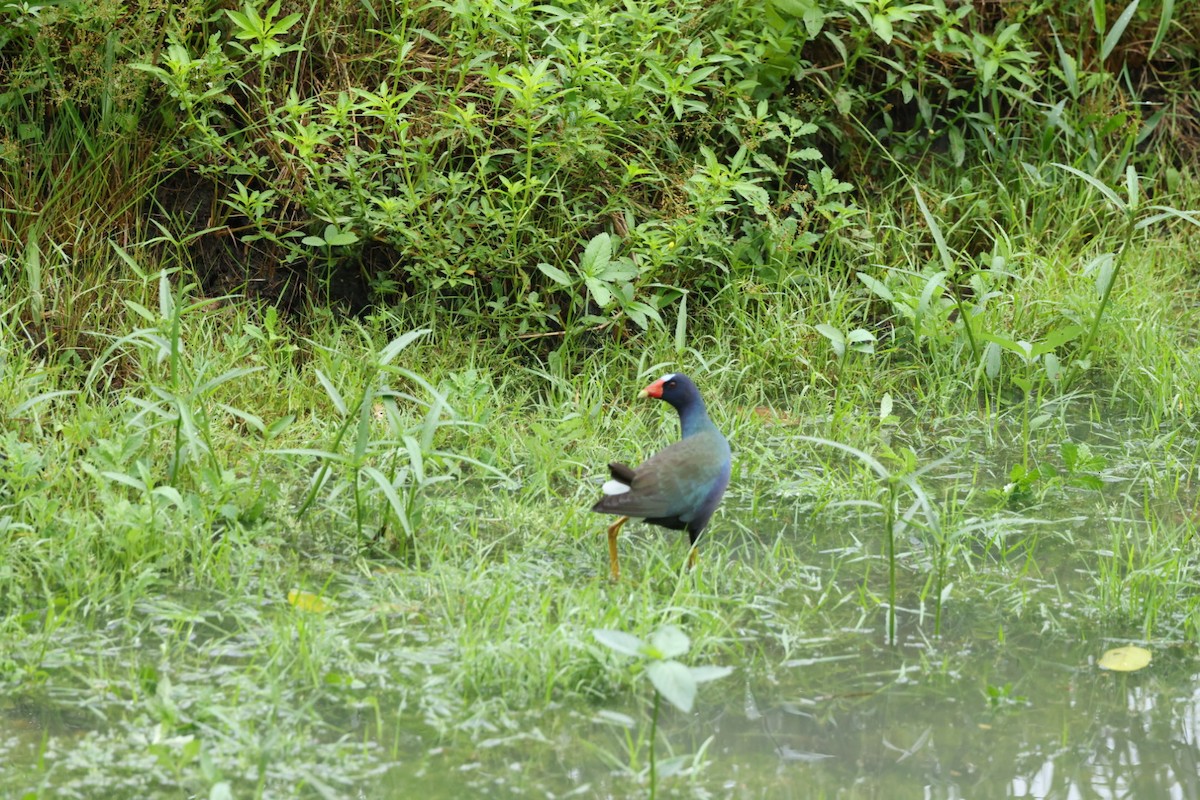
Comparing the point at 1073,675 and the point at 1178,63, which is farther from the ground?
the point at 1178,63

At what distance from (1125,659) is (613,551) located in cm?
133

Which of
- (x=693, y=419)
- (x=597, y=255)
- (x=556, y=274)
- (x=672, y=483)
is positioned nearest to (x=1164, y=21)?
(x=597, y=255)

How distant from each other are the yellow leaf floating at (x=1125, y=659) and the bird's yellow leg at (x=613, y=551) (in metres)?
1.26

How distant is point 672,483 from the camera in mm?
3730

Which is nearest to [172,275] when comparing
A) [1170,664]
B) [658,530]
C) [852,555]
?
[658,530]

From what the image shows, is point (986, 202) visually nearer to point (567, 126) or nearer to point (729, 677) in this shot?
point (567, 126)

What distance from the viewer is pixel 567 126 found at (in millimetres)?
5043

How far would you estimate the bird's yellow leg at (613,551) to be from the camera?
381 cm

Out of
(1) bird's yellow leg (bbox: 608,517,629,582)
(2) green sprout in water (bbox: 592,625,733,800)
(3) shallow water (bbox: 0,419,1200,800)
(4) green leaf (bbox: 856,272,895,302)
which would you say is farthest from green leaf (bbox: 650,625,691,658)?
(4) green leaf (bbox: 856,272,895,302)

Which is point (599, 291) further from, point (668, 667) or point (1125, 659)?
point (668, 667)

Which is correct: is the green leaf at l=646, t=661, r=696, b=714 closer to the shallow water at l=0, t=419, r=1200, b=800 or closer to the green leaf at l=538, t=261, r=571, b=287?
the shallow water at l=0, t=419, r=1200, b=800

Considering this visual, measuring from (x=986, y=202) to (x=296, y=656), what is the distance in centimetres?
371

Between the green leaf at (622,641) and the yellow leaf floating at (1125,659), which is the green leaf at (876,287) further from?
the green leaf at (622,641)

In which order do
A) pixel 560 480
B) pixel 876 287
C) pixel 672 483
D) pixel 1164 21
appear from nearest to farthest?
1. pixel 672 483
2. pixel 560 480
3. pixel 876 287
4. pixel 1164 21
